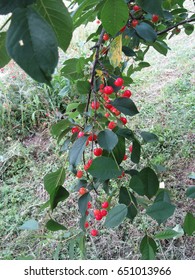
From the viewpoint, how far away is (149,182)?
2.38 ft

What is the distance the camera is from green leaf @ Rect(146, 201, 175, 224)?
618 millimetres

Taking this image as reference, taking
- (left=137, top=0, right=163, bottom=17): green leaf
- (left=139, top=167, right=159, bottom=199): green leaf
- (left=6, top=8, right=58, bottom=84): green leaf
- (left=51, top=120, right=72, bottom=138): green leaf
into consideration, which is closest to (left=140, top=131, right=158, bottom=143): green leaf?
(left=139, top=167, right=159, bottom=199): green leaf

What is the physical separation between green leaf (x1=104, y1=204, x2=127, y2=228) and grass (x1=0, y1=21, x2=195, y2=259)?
10.2 inches

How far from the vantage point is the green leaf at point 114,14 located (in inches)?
18.5

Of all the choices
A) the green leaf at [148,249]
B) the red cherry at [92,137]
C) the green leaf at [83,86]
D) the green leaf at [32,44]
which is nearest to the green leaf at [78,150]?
the red cherry at [92,137]

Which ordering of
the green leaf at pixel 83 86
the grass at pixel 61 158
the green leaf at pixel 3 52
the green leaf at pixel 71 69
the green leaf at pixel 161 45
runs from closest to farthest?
1. the green leaf at pixel 3 52
2. the green leaf at pixel 83 86
3. the green leaf at pixel 71 69
4. the green leaf at pixel 161 45
5. the grass at pixel 61 158

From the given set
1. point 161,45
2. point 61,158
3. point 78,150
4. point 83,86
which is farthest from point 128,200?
point 61,158

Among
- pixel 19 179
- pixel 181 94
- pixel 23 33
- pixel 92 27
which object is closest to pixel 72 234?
pixel 23 33

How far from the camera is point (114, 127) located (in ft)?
2.45

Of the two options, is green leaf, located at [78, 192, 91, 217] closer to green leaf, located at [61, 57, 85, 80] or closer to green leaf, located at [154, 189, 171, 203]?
A: green leaf, located at [154, 189, 171, 203]

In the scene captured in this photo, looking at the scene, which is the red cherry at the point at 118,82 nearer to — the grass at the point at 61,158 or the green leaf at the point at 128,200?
the green leaf at the point at 128,200

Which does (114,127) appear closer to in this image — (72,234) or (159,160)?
(72,234)

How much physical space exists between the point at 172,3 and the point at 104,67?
0.39m

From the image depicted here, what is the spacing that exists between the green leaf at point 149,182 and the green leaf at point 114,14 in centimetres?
34
